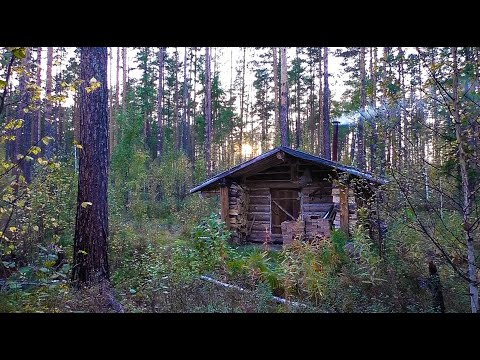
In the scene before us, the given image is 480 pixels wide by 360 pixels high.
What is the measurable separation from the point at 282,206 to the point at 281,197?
0.38 metres

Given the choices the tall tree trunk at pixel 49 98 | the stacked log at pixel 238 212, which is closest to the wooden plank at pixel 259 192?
the stacked log at pixel 238 212

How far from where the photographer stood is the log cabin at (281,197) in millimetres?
10477

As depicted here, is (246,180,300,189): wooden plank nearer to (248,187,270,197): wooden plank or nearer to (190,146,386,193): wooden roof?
(248,187,270,197): wooden plank

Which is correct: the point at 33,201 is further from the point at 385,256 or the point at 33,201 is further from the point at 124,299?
the point at 385,256

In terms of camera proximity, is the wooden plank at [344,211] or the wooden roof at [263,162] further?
the wooden roof at [263,162]

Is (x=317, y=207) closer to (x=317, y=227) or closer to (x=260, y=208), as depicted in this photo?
(x=317, y=227)

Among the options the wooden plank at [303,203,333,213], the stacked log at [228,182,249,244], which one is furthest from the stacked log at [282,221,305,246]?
the stacked log at [228,182,249,244]

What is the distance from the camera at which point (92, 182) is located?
606 cm

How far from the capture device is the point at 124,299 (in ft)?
17.9

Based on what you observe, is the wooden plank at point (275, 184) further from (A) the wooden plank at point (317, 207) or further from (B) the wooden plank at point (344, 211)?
(B) the wooden plank at point (344, 211)

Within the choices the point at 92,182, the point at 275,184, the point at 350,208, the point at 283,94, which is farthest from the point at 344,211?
the point at 283,94
